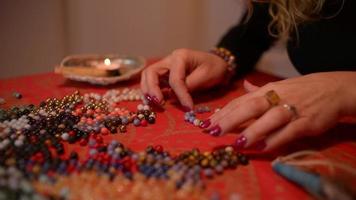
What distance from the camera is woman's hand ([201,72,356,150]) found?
23.5 inches

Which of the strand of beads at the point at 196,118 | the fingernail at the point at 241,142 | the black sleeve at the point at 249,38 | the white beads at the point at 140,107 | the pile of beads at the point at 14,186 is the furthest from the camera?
the black sleeve at the point at 249,38

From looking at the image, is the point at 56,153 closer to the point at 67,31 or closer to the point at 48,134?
the point at 48,134

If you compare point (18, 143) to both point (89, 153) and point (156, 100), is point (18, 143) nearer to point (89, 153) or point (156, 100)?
point (89, 153)

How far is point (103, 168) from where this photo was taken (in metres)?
0.56

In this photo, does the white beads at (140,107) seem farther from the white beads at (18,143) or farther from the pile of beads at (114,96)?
the white beads at (18,143)

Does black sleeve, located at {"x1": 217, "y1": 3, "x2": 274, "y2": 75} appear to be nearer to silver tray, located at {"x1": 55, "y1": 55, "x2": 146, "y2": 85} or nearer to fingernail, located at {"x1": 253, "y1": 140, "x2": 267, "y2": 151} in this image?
silver tray, located at {"x1": 55, "y1": 55, "x2": 146, "y2": 85}

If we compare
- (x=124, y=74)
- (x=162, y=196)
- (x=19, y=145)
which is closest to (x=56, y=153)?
(x=19, y=145)

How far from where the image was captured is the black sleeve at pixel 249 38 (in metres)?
1.11

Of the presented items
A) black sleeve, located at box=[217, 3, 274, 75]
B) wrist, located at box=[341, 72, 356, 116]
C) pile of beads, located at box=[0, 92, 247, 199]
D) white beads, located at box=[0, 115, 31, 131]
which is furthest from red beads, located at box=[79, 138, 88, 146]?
black sleeve, located at box=[217, 3, 274, 75]

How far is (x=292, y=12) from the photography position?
0.95 m

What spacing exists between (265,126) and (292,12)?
1.55 feet

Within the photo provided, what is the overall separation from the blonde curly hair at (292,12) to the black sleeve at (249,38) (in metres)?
0.08

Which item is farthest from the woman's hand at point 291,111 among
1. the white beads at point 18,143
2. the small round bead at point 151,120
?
the white beads at point 18,143

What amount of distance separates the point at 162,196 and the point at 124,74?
1.92 feet
